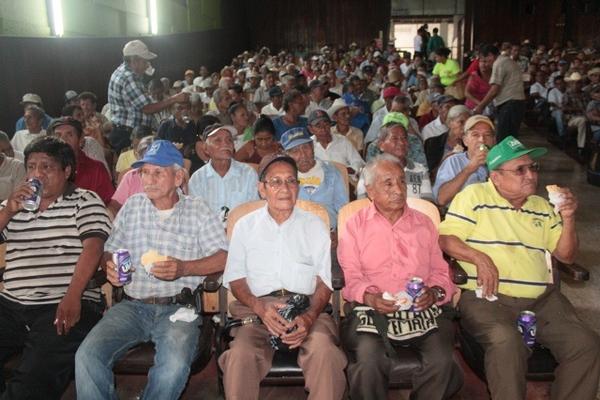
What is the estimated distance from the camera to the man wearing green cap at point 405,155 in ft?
12.6

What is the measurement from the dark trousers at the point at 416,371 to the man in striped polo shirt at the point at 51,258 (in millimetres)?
1193

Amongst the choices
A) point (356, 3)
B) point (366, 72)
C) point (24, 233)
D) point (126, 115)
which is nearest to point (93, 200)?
point (24, 233)

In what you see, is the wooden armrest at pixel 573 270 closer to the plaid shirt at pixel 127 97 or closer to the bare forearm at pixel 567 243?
the bare forearm at pixel 567 243

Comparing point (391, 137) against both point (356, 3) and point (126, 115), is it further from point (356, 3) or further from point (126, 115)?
point (356, 3)

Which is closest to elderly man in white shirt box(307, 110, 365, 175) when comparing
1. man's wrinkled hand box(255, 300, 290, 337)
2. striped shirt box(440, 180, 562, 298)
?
striped shirt box(440, 180, 562, 298)

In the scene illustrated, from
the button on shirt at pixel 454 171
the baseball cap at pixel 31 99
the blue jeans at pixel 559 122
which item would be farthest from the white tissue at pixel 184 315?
the blue jeans at pixel 559 122

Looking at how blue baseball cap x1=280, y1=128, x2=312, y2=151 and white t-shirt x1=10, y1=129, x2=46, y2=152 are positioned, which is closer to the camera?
blue baseball cap x1=280, y1=128, x2=312, y2=151

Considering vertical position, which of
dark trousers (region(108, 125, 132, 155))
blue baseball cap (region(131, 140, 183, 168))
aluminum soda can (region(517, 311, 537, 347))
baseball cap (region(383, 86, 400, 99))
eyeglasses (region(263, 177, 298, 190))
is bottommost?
aluminum soda can (region(517, 311, 537, 347))

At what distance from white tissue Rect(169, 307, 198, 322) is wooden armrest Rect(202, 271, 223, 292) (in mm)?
121

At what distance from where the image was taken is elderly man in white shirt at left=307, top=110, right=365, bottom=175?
15.1 feet

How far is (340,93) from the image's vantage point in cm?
869

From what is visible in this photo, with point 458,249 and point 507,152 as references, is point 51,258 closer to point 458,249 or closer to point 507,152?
point 458,249

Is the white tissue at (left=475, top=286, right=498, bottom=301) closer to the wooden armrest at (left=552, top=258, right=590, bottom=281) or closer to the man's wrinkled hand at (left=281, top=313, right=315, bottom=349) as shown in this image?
the wooden armrest at (left=552, top=258, right=590, bottom=281)

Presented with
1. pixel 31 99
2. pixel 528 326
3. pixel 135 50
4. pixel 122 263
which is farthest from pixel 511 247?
pixel 31 99
